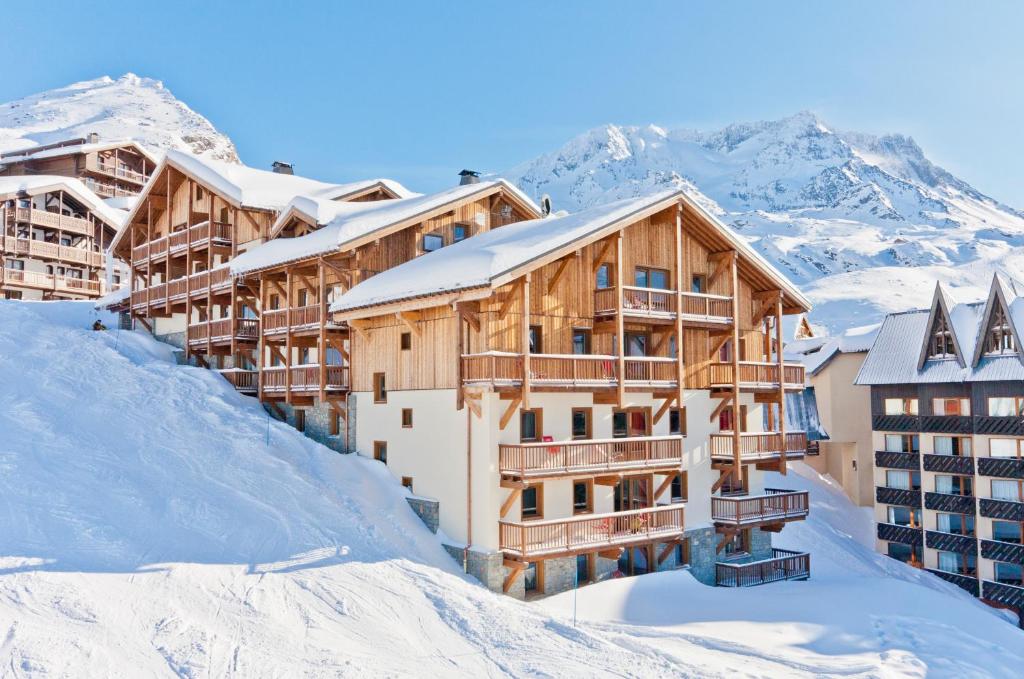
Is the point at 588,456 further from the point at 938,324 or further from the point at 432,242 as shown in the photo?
the point at 938,324

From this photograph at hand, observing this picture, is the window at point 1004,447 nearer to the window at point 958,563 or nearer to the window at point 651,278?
the window at point 958,563

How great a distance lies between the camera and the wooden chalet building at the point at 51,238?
53222mm

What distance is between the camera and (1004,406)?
3803 cm

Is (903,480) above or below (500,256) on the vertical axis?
below

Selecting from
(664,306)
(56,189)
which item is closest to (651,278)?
(664,306)

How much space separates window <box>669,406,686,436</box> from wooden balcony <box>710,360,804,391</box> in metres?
1.61

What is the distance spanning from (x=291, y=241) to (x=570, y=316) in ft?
40.6

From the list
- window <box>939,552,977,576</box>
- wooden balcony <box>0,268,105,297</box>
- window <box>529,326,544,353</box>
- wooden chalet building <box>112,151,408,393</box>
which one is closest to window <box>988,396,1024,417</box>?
window <box>939,552,977,576</box>

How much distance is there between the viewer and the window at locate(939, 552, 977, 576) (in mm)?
39094

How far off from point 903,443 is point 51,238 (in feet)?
185

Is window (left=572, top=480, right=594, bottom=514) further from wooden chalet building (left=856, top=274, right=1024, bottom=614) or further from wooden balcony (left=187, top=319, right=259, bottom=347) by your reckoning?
wooden chalet building (left=856, top=274, right=1024, bottom=614)

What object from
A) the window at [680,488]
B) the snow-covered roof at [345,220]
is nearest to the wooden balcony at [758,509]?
the window at [680,488]

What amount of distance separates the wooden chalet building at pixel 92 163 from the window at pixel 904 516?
215 ft

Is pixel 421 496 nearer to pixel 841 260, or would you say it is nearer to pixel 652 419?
pixel 652 419
